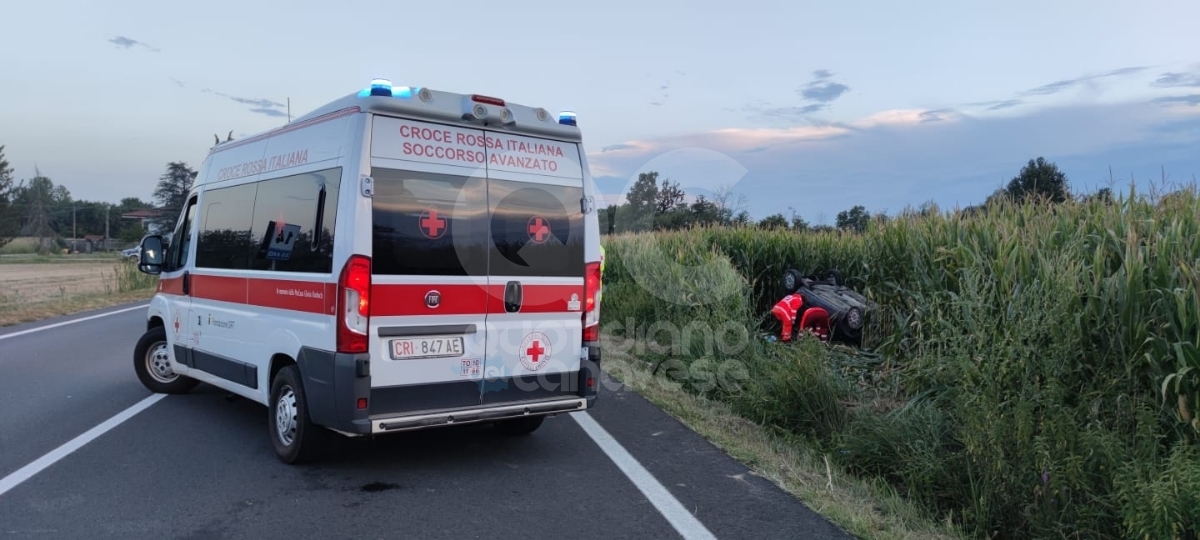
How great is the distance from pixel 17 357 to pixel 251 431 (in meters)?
5.94

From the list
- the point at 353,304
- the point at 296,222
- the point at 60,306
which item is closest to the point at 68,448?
the point at 296,222

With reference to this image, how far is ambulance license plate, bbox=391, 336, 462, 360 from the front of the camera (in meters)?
5.55

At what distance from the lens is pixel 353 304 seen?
17.5 feet

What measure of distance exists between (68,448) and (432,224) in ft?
11.2

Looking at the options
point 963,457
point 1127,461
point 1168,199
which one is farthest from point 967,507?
point 1168,199

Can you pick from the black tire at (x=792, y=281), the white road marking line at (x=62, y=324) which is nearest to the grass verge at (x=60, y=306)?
the white road marking line at (x=62, y=324)

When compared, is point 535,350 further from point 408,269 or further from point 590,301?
point 408,269

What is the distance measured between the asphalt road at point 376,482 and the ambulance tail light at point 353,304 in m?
1.00

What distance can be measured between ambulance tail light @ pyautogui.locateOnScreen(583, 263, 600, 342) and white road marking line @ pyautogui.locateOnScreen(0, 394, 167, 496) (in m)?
3.96

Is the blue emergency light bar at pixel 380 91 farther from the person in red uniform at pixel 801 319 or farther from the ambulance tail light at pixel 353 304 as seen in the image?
the person in red uniform at pixel 801 319

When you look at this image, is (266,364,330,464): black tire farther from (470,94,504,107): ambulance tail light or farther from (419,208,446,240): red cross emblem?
(470,94,504,107): ambulance tail light

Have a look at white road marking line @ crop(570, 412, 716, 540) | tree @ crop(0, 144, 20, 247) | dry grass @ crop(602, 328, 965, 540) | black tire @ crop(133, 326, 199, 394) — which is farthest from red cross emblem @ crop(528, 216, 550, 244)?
tree @ crop(0, 144, 20, 247)

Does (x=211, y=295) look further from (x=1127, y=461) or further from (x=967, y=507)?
(x=1127, y=461)

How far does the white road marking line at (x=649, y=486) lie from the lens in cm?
469
